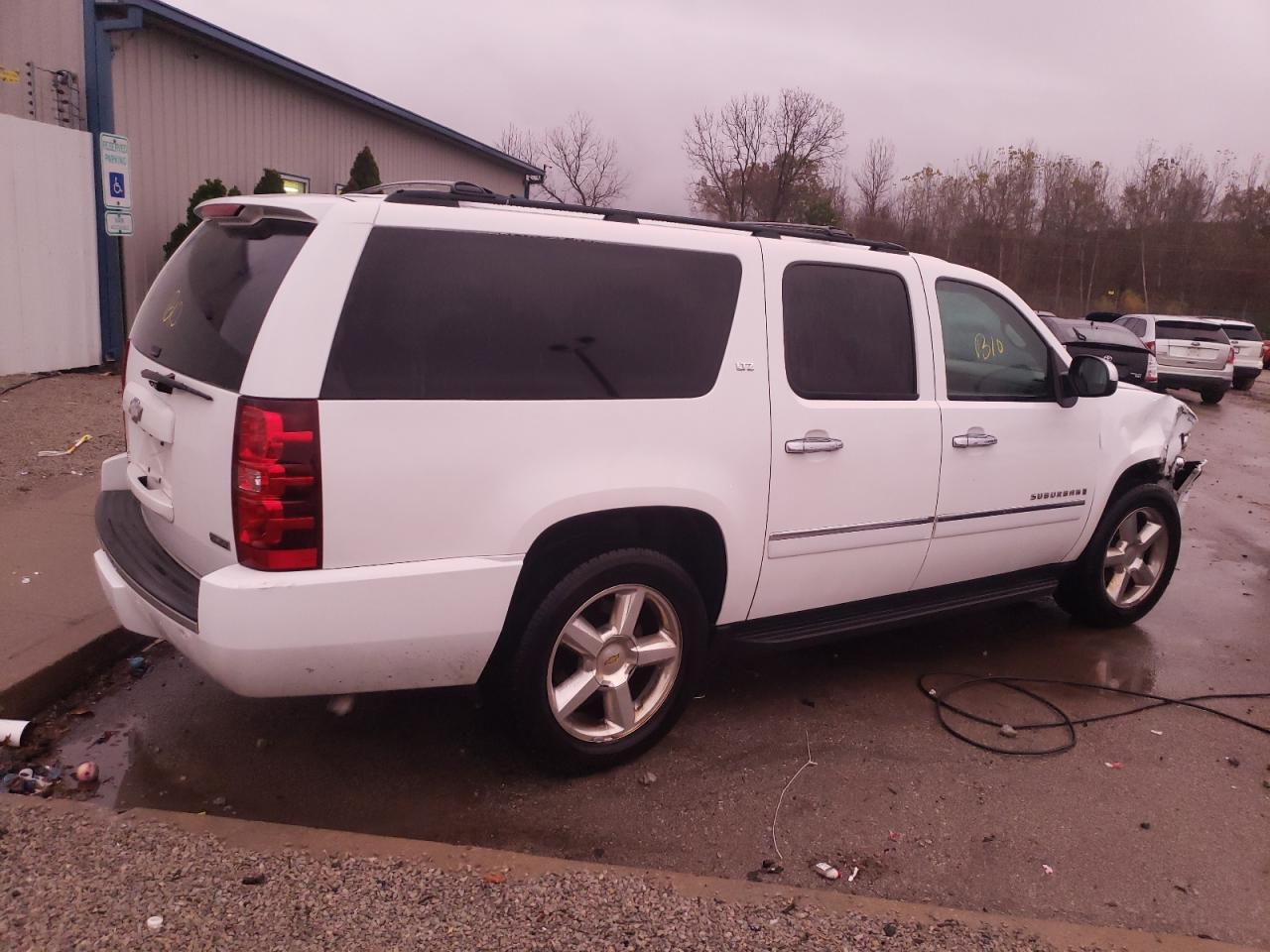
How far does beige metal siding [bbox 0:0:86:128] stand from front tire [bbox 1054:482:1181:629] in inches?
432

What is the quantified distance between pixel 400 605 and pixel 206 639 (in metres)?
0.56

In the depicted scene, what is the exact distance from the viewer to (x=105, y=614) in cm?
463

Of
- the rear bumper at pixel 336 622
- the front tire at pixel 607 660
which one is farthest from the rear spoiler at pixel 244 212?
the front tire at pixel 607 660

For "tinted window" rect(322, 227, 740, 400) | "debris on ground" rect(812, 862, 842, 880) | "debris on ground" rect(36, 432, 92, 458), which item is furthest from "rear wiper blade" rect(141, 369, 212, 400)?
"debris on ground" rect(36, 432, 92, 458)

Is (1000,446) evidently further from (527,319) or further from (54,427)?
(54,427)

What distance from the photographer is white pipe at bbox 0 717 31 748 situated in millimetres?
3688

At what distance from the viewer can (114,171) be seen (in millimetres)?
9484

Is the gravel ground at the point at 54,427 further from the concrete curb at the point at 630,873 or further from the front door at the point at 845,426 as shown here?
the front door at the point at 845,426

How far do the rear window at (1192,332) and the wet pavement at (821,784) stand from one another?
1723 centimetres

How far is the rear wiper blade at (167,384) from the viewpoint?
309cm

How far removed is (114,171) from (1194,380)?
62.3 ft

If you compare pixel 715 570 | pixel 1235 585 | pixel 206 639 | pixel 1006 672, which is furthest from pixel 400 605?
pixel 1235 585

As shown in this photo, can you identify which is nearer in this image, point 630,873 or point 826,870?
point 630,873

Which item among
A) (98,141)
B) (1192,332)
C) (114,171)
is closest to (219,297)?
(114,171)
